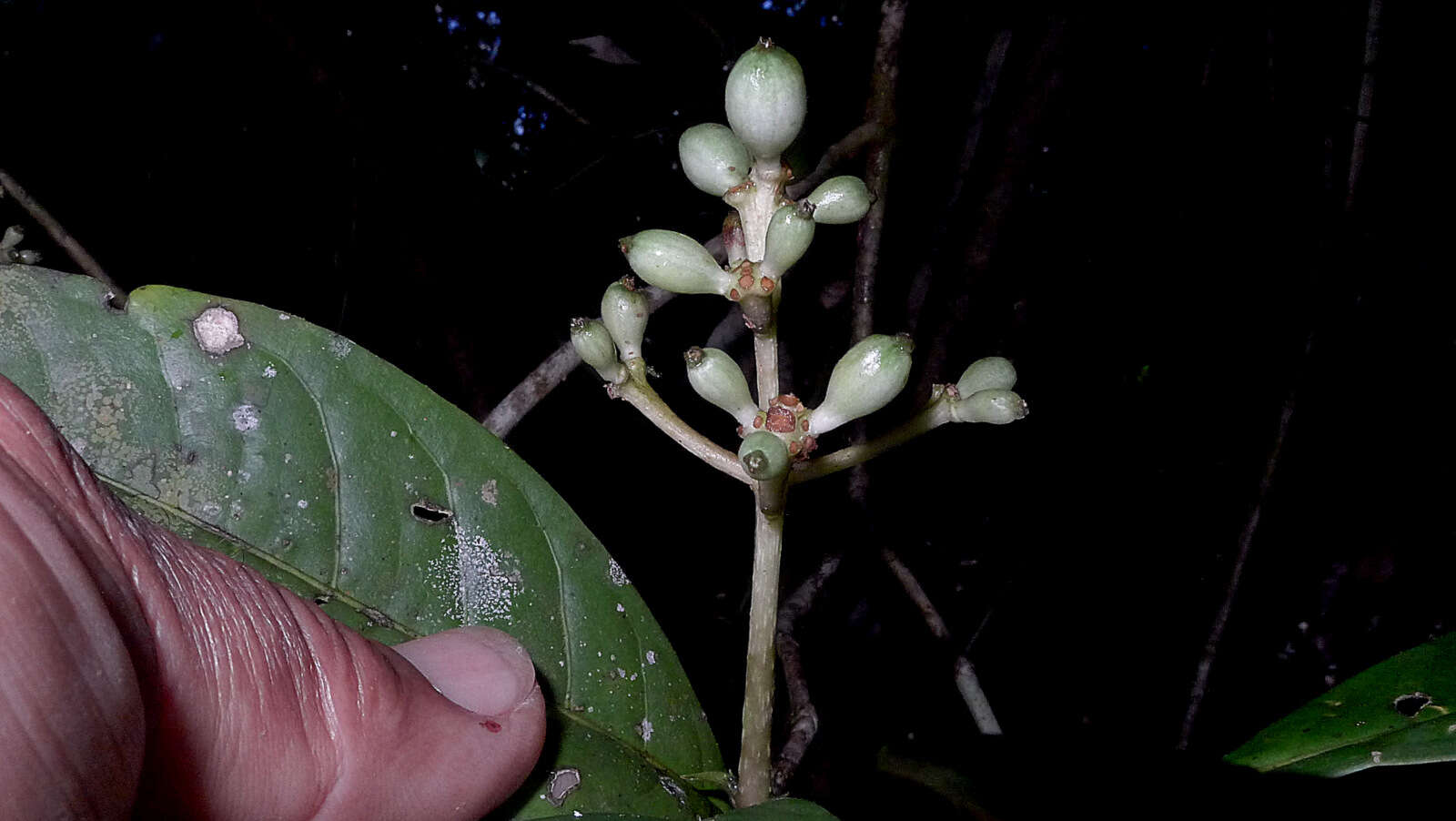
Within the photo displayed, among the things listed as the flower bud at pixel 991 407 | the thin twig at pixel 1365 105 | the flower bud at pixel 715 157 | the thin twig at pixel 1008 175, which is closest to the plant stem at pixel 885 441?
the flower bud at pixel 991 407

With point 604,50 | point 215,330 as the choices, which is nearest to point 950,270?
point 604,50

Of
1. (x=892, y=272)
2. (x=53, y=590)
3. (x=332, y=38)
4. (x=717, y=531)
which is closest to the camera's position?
(x=53, y=590)

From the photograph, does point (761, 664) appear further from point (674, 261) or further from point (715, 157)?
point (715, 157)

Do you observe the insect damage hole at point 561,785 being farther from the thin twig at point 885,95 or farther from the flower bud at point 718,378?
the thin twig at point 885,95

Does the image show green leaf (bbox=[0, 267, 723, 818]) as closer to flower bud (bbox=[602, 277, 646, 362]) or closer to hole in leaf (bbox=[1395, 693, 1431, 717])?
flower bud (bbox=[602, 277, 646, 362])

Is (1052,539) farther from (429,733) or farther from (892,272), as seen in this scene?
(429,733)

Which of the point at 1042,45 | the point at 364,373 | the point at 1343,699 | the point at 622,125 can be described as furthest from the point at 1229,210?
the point at 364,373
